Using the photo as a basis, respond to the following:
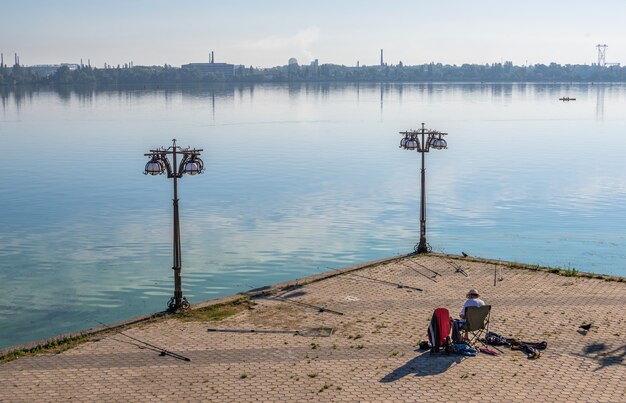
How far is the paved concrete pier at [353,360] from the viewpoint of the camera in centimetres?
1447

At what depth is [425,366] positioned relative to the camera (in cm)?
1569

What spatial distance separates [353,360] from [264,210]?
90.9 ft

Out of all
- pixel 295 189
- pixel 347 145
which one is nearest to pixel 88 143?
pixel 347 145

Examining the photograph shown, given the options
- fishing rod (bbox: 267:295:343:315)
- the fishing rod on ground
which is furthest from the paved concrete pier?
the fishing rod on ground

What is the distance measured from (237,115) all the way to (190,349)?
338ft

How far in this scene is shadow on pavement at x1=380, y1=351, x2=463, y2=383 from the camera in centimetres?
1526

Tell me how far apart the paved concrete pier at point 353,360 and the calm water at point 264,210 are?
23.1 ft

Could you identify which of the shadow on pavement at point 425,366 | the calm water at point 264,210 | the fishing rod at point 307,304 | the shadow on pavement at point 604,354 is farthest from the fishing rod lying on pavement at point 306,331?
the calm water at point 264,210

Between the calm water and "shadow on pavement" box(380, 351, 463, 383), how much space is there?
37.2ft

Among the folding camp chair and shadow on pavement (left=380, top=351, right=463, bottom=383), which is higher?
the folding camp chair

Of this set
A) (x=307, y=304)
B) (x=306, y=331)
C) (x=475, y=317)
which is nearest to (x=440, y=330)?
(x=475, y=317)

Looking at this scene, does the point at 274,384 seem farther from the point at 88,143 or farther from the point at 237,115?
the point at 237,115

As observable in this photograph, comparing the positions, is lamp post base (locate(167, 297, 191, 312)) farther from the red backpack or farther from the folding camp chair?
the folding camp chair

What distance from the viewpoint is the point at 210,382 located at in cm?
1499
